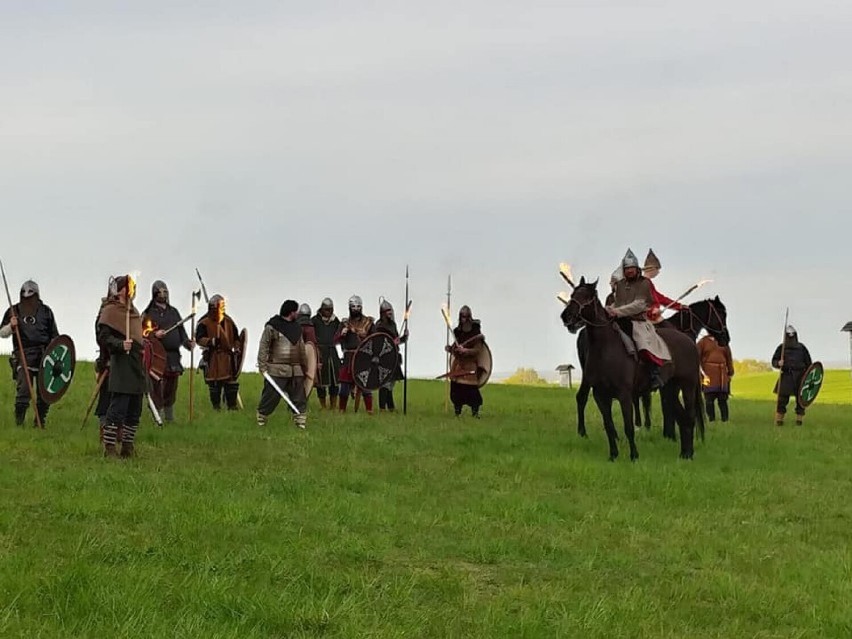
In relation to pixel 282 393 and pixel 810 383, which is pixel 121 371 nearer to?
pixel 282 393

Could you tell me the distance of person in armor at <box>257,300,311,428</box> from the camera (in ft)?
49.3

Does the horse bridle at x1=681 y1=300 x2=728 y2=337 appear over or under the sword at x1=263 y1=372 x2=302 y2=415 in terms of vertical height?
over

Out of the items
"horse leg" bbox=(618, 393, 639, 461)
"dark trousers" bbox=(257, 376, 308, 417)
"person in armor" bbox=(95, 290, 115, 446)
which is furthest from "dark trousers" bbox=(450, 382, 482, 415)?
"person in armor" bbox=(95, 290, 115, 446)

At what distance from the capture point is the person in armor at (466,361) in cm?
1844

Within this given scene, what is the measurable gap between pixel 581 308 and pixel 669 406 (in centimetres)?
262

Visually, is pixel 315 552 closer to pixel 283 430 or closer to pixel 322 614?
pixel 322 614

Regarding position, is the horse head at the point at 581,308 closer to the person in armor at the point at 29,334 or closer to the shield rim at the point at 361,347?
the shield rim at the point at 361,347

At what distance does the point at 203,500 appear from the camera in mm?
8297

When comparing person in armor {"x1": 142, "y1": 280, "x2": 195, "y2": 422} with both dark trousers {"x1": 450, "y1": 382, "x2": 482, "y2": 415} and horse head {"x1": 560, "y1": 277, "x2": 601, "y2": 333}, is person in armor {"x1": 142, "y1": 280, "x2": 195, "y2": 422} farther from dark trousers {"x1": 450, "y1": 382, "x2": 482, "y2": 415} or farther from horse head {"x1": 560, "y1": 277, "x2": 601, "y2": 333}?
horse head {"x1": 560, "y1": 277, "x2": 601, "y2": 333}

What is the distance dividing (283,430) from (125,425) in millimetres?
3486

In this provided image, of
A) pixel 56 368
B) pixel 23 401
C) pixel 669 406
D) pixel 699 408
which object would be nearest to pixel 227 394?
pixel 23 401

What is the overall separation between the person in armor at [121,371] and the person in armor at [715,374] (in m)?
12.7

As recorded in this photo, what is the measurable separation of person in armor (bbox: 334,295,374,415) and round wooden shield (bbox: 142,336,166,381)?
14.2ft

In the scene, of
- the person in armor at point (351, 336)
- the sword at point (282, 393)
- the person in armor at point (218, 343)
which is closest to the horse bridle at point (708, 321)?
the person in armor at point (351, 336)
